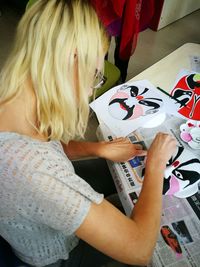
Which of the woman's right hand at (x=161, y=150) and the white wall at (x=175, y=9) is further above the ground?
the woman's right hand at (x=161, y=150)

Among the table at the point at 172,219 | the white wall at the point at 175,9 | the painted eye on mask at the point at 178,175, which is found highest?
the painted eye on mask at the point at 178,175

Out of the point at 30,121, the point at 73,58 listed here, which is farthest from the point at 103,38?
the point at 30,121

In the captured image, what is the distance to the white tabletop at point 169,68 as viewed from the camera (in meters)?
1.10

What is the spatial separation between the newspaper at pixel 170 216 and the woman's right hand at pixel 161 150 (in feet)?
0.16

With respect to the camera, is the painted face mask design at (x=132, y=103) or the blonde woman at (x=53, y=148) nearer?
the blonde woman at (x=53, y=148)

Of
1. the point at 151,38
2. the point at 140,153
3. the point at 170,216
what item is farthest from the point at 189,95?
the point at 151,38

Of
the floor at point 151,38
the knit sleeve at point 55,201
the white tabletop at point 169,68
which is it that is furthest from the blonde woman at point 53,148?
the floor at point 151,38

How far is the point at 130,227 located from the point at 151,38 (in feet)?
7.54

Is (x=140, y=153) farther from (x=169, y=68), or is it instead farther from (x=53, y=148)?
(x=169, y=68)

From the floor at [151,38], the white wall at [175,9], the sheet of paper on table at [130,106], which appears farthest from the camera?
the white wall at [175,9]

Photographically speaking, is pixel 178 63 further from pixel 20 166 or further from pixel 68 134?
pixel 20 166

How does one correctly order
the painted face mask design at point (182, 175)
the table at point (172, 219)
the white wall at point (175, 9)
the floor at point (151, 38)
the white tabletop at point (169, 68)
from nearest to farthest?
the table at point (172, 219)
the painted face mask design at point (182, 175)
the white tabletop at point (169, 68)
the floor at point (151, 38)
the white wall at point (175, 9)

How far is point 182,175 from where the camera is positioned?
0.82m

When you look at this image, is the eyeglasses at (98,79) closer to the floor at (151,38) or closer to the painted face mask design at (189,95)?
the painted face mask design at (189,95)
